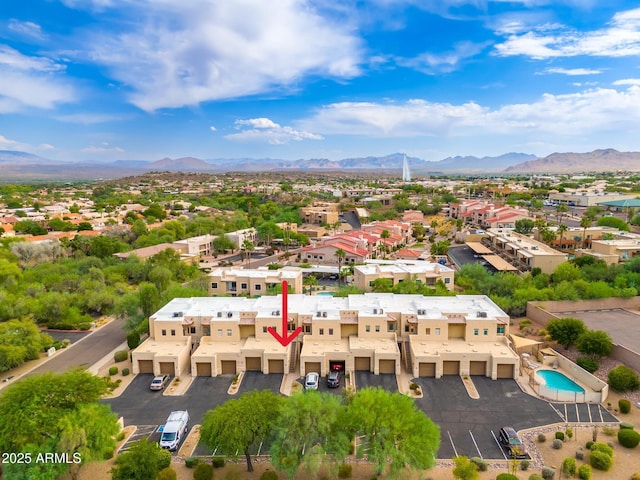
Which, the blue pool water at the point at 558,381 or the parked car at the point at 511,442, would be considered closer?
the parked car at the point at 511,442

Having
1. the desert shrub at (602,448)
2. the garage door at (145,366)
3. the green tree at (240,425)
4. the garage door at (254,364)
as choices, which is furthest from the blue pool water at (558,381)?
the garage door at (145,366)

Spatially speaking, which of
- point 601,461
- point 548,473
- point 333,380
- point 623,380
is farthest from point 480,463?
point 623,380

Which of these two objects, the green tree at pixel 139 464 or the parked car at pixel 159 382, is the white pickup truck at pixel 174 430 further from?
the parked car at pixel 159 382

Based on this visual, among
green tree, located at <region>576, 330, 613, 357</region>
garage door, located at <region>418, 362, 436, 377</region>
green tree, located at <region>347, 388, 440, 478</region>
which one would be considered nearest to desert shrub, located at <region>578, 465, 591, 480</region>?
green tree, located at <region>347, 388, 440, 478</region>

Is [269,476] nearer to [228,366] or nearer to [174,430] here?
[174,430]

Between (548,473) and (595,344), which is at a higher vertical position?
(595,344)

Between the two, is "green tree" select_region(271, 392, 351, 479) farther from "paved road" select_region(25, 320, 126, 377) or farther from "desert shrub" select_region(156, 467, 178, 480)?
"paved road" select_region(25, 320, 126, 377)
